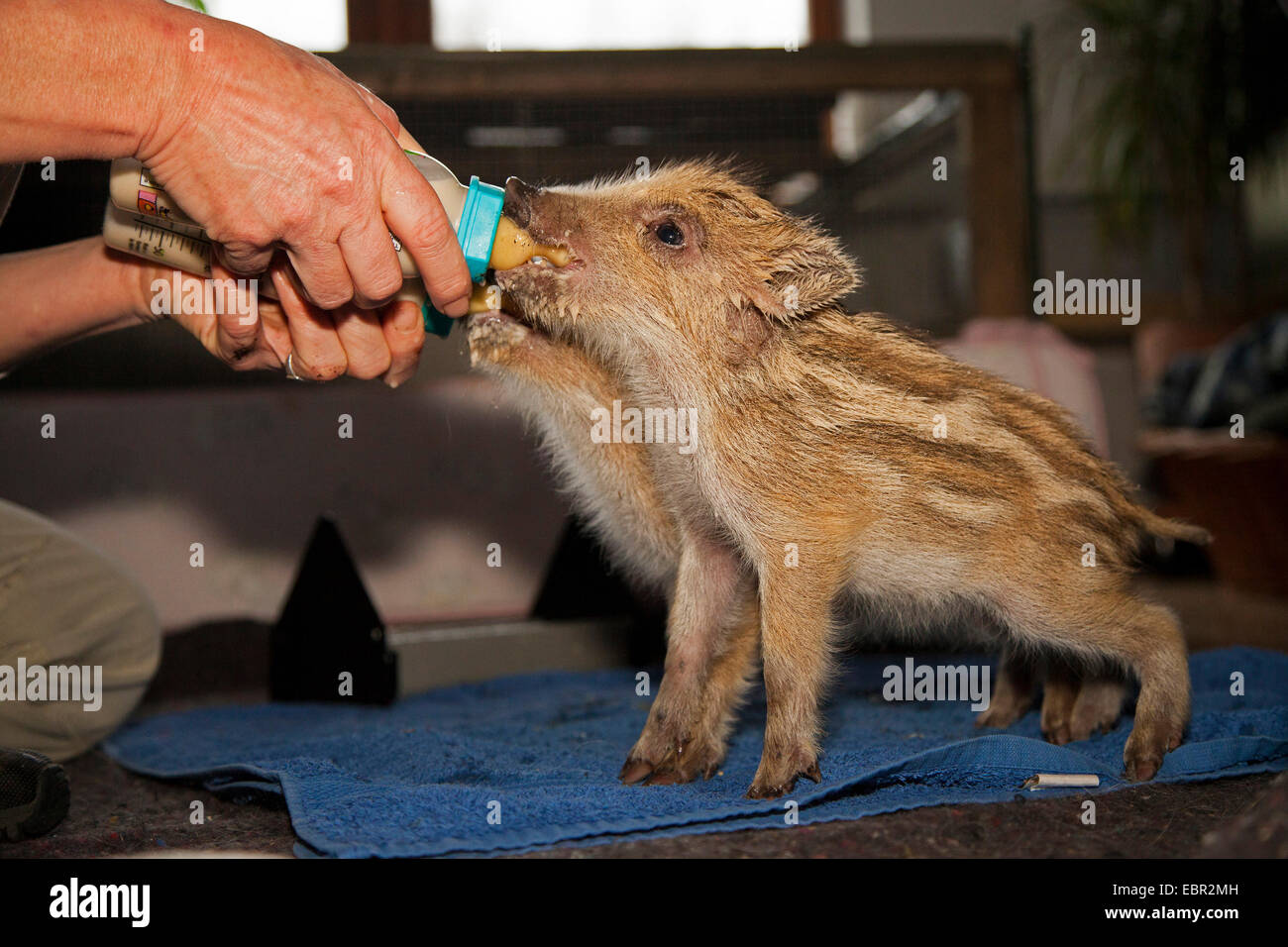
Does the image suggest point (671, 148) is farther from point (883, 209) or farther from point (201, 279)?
point (201, 279)

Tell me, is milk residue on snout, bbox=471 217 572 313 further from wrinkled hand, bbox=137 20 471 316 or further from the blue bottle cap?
wrinkled hand, bbox=137 20 471 316

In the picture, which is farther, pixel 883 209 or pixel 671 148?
pixel 883 209

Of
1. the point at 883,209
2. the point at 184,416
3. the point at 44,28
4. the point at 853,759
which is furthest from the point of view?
the point at 883,209

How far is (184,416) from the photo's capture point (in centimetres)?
316

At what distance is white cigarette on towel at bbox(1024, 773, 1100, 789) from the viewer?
60.9 inches

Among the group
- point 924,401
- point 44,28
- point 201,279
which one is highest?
point 44,28

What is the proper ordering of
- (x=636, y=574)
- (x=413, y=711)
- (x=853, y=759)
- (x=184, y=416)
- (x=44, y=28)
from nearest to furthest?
(x=44, y=28) → (x=853, y=759) → (x=636, y=574) → (x=413, y=711) → (x=184, y=416)

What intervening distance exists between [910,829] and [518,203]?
1044 mm

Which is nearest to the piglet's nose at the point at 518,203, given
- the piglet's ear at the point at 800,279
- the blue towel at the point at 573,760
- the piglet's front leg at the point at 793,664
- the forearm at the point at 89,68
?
the piglet's ear at the point at 800,279

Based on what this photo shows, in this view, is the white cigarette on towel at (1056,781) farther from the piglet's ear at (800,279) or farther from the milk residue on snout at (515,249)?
the milk residue on snout at (515,249)

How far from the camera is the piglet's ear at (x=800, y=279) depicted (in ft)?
5.95

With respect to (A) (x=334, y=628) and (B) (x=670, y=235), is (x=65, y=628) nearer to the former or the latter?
(A) (x=334, y=628)
